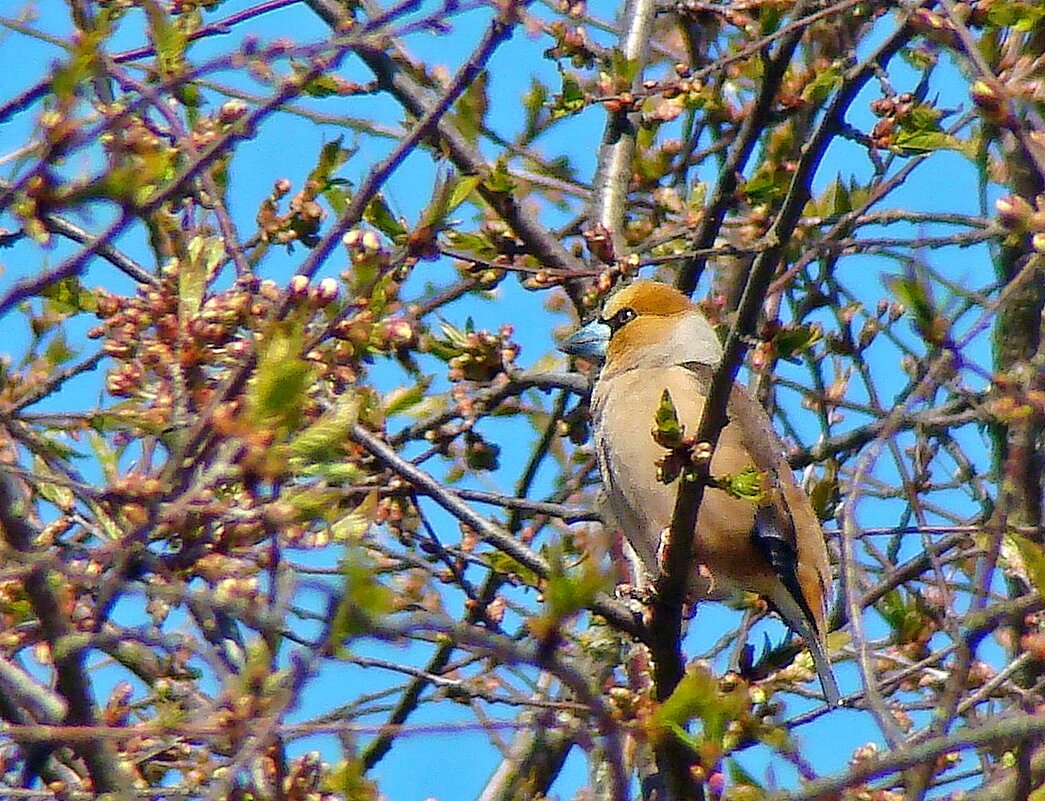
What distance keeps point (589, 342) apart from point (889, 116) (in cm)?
178

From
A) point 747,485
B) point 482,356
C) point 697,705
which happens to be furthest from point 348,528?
point 482,356

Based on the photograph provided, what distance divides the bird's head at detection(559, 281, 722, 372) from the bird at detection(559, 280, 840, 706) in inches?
2.6

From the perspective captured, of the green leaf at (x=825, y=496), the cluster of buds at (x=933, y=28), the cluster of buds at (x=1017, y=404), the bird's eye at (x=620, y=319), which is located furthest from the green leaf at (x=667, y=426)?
the bird's eye at (x=620, y=319)

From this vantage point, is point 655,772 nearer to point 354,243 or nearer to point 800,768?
point 800,768

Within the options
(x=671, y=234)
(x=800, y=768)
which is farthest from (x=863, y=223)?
(x=800, y=768)

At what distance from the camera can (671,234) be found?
17.1 feet

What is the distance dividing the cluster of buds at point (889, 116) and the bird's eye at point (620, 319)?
5.97 ft

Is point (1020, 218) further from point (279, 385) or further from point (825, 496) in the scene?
point (825, 496)

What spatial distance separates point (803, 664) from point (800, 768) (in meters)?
1.49

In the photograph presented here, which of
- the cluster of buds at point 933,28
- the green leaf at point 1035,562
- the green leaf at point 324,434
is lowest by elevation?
the green leaf at point 1035,562

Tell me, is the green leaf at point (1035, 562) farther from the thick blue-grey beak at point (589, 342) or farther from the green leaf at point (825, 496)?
the thick blue-grey beak at point (589, 342)

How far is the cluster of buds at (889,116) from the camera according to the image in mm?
4117

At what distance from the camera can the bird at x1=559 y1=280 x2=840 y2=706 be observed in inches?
197

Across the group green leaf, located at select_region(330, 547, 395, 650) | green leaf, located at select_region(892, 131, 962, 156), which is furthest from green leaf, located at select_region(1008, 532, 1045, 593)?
green leaf, located at select_region(892, 131, 962, 156)
